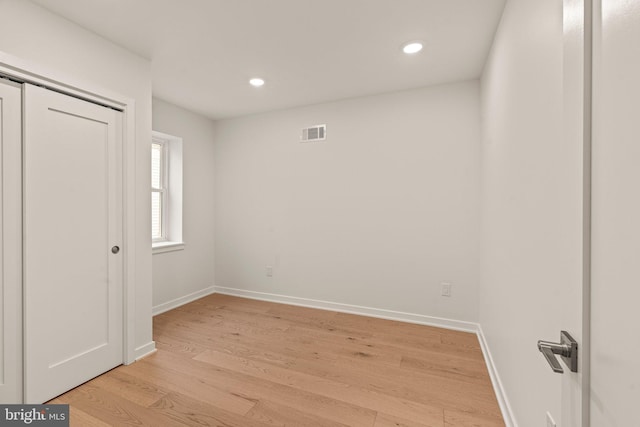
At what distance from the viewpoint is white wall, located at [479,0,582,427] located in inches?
30.5

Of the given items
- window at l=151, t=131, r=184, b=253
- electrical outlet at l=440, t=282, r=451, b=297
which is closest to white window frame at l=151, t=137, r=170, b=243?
window at l=151, t=131, r=184, b=253

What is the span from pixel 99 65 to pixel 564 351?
9.85ft

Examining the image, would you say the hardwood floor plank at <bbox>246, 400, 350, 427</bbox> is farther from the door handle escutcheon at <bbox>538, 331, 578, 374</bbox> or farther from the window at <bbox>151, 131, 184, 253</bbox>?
the window at <bbox>151, 131, 184, 253</bbox>

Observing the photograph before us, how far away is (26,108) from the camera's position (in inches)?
69.1

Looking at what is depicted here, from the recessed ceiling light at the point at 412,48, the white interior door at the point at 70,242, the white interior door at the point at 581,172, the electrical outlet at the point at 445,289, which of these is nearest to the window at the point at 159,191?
the white interior door at the point at 70,242

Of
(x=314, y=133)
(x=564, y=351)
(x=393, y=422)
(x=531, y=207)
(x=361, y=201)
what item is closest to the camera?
(x=564, y=351)

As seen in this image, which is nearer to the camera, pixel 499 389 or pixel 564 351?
pixel 564 351

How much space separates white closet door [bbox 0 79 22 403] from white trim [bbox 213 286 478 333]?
7.99 ft

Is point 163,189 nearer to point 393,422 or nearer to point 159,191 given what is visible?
point 159,191

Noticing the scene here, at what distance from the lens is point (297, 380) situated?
2.09 m
